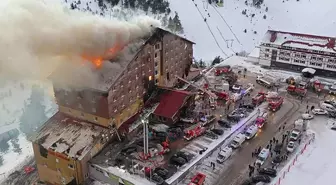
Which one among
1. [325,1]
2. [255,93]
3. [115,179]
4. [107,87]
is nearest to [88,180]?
[115,179]

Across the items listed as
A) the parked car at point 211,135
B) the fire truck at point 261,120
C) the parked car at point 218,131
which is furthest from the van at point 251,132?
the parked car at point 211,135

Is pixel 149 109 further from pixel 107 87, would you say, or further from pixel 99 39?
pixel 99 39

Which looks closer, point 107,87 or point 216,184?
point 216,184

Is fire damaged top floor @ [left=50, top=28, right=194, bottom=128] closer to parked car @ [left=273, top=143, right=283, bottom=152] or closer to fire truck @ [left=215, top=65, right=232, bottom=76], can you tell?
fire truck @ [left=215, top=65, right=232, bottom=76]

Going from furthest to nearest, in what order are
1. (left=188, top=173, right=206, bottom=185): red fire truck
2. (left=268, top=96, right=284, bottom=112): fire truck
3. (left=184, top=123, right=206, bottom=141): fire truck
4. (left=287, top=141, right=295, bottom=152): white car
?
(left=268, top=96, right=284, bottom=112): fire truck
(left=184, top=123, right=206, bottom=141): fire truck
(left=287, top=141, right=295, bottom=152): white car
(left=188, top=173, right=206, bottom=185): red fire truck

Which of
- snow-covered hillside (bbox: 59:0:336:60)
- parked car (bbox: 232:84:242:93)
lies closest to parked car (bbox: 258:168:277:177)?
parked car (bbox: 232:84:242:93)

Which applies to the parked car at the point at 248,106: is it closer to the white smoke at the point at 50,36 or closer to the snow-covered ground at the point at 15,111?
the white smoke at the point at 50,36
